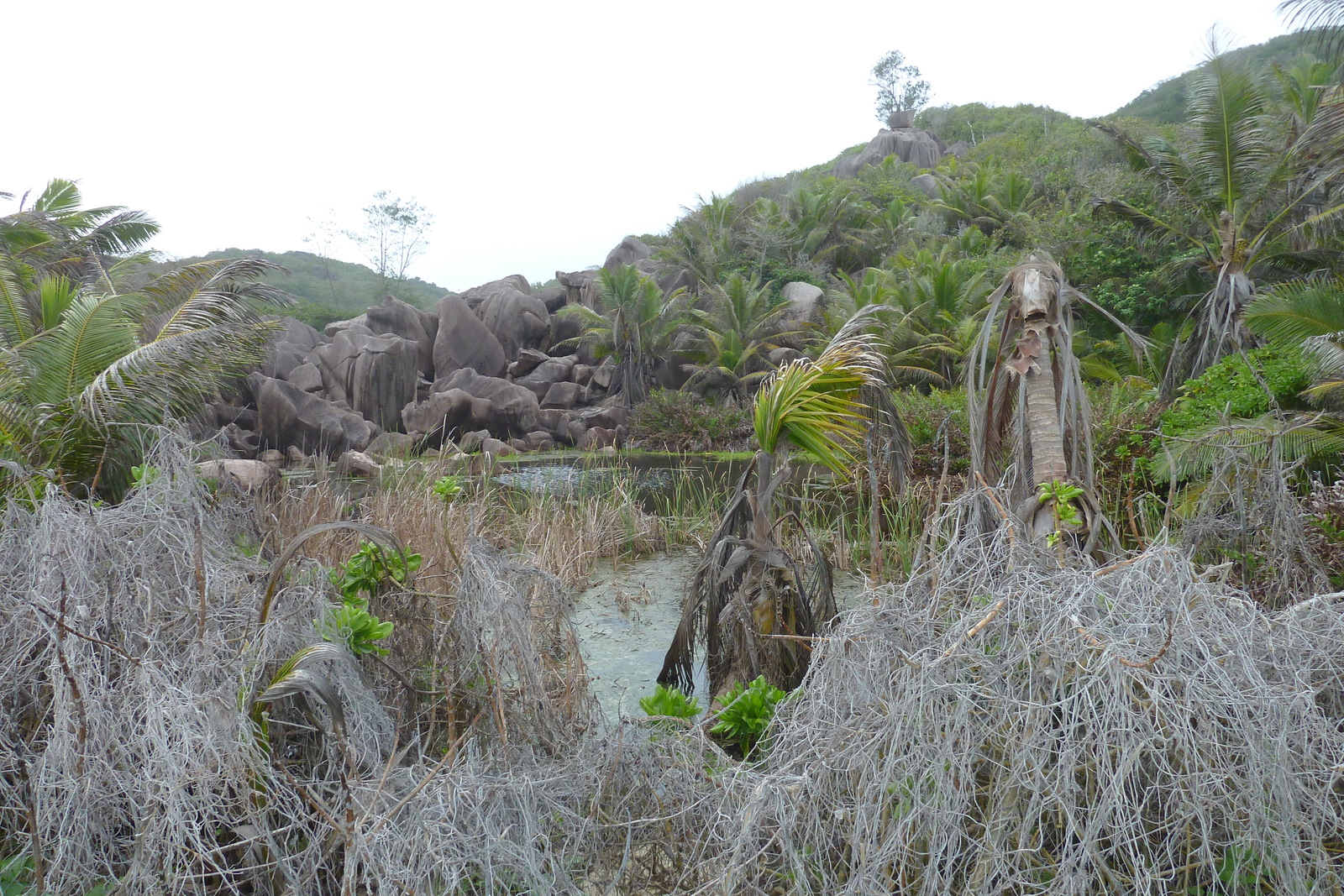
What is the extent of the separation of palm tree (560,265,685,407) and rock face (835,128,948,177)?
23.5m

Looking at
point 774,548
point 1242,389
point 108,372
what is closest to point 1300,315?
point 1242,389

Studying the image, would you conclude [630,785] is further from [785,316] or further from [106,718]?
[785,316]

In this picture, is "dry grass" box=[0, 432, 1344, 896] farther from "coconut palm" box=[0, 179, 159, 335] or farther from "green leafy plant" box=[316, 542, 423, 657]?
"coconut palm" box=[0, 179, 159, 335]

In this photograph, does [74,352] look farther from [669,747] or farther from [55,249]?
[55,249]

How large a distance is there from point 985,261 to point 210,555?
2477cm

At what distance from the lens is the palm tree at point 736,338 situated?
Answer: 26516mm

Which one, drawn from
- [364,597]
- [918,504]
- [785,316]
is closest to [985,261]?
[785,316]

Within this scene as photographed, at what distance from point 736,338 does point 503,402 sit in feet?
25.7

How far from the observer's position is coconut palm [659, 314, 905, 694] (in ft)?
13.5

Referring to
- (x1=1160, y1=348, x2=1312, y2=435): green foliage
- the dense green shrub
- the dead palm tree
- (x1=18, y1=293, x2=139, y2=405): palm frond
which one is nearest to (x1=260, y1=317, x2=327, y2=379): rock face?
the dense green shrub

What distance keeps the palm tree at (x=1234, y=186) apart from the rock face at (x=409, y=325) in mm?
23979

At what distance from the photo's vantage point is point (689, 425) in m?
24.7

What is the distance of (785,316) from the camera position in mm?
29000

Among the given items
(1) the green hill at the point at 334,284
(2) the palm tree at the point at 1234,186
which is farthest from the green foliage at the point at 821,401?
(1) the green hill at the point at 334,284
